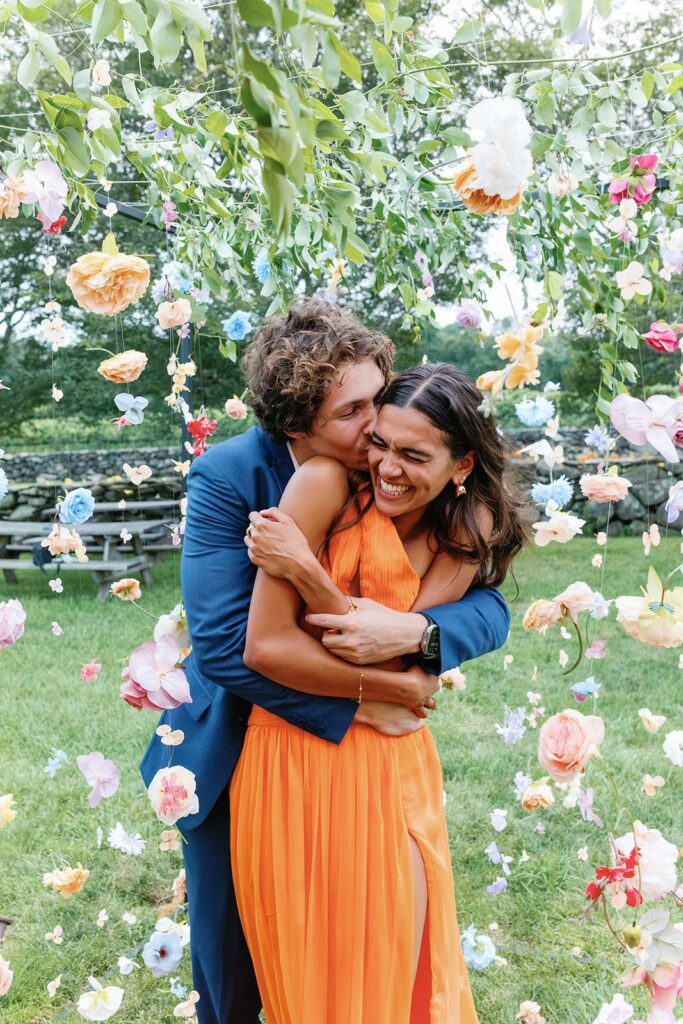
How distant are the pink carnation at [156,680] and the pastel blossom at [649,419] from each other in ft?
2.88

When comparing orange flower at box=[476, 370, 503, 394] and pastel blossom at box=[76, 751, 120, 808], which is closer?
orange flower at box=[476, 370, 503, 394]

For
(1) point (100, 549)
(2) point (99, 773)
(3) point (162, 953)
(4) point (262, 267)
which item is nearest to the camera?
(2) point (99, 773)

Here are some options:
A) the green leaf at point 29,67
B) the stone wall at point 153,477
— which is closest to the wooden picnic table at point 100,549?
the stone wall at point 153,477

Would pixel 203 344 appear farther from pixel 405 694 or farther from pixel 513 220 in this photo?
pixel 405 694

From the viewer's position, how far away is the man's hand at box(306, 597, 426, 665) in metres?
1.50

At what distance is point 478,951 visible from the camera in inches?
97.3

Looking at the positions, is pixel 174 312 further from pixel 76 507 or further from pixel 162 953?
pixel 162 953

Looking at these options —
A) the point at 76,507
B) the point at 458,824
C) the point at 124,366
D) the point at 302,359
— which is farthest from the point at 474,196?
the point at 458,824

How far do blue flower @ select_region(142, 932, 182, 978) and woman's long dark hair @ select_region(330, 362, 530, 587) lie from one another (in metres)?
1.20

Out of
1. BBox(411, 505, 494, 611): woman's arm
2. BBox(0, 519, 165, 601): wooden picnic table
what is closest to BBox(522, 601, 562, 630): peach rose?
BBox(411, 505, 494, 611): woman's arm

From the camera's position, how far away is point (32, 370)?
8586mm

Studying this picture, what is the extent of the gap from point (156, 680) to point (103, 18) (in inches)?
40.0

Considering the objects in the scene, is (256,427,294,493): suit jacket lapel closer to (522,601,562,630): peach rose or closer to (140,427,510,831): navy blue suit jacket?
(140,427,510,831): navy blue suit jacket

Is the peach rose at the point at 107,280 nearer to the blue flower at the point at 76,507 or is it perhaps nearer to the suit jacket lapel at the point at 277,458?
the suit jacket lapel at the point at 277,458
